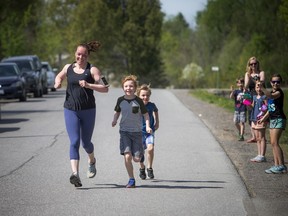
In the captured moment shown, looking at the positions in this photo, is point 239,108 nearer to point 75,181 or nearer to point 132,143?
point 132,143

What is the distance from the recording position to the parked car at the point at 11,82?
31.1m

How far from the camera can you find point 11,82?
102 ft

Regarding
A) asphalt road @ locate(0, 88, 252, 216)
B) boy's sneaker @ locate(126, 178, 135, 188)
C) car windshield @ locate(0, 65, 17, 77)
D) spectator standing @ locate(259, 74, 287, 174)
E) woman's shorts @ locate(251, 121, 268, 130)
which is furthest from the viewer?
car windshield @ locate(0, 65, 17, 77)

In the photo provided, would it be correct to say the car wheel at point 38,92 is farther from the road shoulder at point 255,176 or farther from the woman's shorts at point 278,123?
the woman's shorts at point 278,123

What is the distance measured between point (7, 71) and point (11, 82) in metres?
1.26

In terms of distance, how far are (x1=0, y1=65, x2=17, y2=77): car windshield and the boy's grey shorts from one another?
22595 mm

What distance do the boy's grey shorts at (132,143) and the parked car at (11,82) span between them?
69.6 feet

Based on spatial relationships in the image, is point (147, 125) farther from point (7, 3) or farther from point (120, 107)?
point (7, 3)

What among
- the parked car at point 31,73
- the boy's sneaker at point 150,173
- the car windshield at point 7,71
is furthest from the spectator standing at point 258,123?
the parked car at point 31,73

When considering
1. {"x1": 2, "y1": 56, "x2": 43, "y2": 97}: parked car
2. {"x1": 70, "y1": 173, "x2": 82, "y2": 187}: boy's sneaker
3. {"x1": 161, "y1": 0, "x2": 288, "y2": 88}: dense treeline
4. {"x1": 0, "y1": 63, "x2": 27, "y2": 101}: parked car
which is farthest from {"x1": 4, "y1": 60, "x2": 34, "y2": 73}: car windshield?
{"x1": 70, "y1": 173, "x2": 82, "y2": 187}: boy's sneaker

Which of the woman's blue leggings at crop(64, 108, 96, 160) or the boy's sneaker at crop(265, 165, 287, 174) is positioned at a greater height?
the woman's blue leggings at crop(64, 108, 96, 160)

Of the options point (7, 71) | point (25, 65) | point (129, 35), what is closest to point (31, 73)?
point (25, 65)

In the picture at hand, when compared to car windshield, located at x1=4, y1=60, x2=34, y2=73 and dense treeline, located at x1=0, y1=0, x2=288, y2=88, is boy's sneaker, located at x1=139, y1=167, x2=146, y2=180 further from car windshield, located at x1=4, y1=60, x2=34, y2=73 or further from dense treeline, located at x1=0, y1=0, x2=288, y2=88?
dense treeline, located at x1=0, y1=0, x2=288, y2=88

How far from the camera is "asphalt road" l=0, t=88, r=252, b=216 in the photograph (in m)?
8.34
